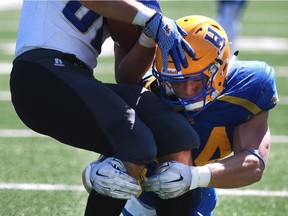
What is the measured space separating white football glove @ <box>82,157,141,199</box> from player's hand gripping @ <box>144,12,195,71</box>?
0.50m

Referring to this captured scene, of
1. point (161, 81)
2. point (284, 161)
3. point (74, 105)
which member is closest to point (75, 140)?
point (74, 105)

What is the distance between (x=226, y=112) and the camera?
3.32 m

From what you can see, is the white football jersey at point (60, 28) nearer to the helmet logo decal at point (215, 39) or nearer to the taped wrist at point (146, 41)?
the taped wrist at point (146, 41)

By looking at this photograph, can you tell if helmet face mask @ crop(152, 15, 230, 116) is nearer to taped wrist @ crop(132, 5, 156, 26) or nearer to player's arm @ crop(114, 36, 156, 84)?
player's arm @ crop(114, 36, 156, 84)

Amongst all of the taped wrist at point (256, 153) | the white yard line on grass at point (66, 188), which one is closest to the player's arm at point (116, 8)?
the taped wrist at point (256, 153)

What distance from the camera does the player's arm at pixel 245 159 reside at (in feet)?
9.98

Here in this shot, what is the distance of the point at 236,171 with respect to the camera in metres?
3.08

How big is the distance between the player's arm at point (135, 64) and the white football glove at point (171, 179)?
1.93ft

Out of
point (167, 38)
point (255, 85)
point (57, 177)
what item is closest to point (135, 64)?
point (167, 38)

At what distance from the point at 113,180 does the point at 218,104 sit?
0.77 meters

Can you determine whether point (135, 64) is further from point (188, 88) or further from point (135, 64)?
point (188, 88)

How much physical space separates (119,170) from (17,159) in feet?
6.99

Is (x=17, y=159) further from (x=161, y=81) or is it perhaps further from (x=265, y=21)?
(x=265, y=21)

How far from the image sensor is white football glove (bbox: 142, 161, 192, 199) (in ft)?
9.36
